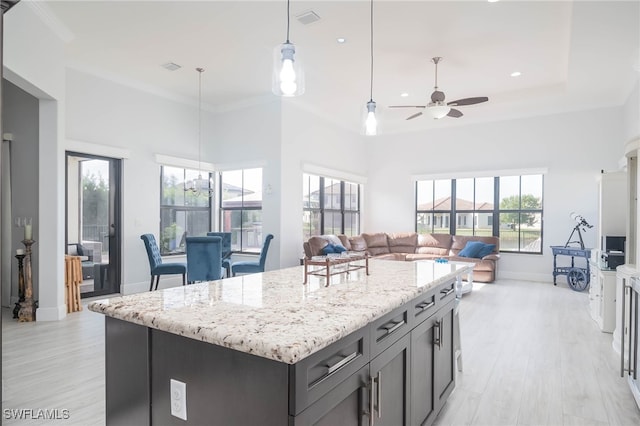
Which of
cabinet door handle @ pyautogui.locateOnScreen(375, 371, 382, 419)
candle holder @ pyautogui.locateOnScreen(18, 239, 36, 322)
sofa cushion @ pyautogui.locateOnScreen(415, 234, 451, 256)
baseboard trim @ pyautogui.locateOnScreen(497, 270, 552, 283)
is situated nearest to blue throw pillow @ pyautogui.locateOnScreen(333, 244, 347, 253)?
sofa cushion @ pyautogui.locateOnScreen(415, 234, 451, 256)

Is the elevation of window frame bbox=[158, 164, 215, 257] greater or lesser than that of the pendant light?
lesser

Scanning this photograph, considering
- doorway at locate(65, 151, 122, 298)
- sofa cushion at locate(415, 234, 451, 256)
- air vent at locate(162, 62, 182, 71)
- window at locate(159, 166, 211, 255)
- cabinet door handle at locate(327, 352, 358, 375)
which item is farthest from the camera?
sofa cushion at locate(415, 234, 451, 256)

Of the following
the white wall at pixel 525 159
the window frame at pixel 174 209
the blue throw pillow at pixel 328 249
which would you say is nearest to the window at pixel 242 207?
the window frame at pixel 174 209

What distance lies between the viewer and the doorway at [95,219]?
538 centimetres

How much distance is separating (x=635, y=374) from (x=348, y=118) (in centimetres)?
644

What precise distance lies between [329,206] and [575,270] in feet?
15.1

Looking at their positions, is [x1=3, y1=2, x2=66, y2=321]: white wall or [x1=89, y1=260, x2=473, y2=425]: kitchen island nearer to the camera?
[x1=89, y1=260, x2=473, y2=425]: kitchen island

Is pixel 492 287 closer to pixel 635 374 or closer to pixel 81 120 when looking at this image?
pixel 635 374

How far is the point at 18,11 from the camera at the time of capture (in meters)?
3.50

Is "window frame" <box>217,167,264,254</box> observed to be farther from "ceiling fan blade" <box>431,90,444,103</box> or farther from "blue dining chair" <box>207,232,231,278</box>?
"ceiling fan blade" <box>431,90,444,103</box>

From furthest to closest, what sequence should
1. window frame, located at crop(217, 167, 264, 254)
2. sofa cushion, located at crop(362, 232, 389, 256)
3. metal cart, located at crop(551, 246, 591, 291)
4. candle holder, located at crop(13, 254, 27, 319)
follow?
sofa cushion, located at crop(362, 232, 389, 256) → window frame, located at crop(217, 167, 264, 254) → metal cart, located at crop(551, 246, 591, 291) → candle holder, located at crop(13, 254, 27, 319)

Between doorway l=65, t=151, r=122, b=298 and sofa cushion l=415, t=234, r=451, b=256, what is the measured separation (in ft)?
19.0

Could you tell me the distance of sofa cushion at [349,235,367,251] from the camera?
7.77 m

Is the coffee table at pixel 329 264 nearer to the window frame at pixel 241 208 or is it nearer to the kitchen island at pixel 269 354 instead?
the kitchen island at pixel 269 354
